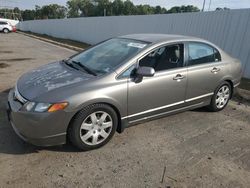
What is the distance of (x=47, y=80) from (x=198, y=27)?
8352mm

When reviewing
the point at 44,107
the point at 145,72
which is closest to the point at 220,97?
the point at 145,72

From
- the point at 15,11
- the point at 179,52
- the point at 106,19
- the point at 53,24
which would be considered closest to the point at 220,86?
the point at 179,52

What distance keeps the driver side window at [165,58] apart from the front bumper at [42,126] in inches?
58.0

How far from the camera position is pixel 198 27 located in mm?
10672

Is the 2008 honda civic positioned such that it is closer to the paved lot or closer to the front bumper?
the front bumper

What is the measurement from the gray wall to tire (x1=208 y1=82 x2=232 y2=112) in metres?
3.92

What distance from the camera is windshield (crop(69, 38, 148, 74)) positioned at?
4000 mm

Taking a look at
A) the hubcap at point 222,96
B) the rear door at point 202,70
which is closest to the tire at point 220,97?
the hubcap at point 222,96

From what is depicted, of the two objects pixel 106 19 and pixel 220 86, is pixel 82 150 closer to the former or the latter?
pixel 220 86

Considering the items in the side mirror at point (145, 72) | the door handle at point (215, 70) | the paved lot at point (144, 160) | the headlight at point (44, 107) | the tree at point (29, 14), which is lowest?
the tree at point (29, 14)

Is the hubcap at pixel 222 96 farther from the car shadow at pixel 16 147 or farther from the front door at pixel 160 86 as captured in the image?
the car shadow at pixel 16 147

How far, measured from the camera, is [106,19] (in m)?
19.2

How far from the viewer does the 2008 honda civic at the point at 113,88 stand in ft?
11.0

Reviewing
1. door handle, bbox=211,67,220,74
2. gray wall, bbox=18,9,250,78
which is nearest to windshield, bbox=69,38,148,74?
door handle, bbox=211,67,220,74
